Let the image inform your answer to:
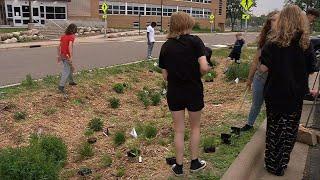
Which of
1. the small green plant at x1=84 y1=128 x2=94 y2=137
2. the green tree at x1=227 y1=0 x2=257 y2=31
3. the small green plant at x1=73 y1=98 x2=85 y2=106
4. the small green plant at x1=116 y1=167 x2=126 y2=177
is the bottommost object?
the small green plant at x1=84 y1=128 x2=94 y2=137

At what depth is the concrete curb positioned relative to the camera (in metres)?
4.62

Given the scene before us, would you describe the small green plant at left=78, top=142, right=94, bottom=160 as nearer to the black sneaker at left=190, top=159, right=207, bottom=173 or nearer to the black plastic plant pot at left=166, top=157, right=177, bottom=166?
the black plastic plant pot at left=166, top=157, right=177, bottom=166

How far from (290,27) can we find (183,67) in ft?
4.23

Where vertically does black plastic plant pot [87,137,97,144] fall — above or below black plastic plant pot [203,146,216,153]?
below

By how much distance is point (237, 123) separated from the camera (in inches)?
269

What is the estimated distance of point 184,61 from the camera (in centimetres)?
428

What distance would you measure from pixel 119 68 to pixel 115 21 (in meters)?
52.5

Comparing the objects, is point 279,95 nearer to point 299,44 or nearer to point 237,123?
point 299,44

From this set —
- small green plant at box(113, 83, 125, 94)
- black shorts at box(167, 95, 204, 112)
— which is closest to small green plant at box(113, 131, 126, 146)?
black shorts at box(167, 95, 204, 112)

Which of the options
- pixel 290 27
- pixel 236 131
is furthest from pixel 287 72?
pixel 236 131

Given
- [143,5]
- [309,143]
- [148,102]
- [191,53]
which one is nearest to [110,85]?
[148,102]

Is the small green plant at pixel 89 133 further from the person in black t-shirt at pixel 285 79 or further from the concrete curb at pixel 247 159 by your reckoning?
the person in black t-shirt at pixel 285 79

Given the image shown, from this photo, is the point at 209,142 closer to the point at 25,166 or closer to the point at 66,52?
the point at 25,166

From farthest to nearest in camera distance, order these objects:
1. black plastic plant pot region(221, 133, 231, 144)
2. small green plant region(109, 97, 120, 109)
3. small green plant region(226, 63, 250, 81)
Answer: small green plant region(226, 63, 250, 81) < small green plant region(109, 97, 120, 109) < black plastic plant pot region(221, 133, 231, 144)
